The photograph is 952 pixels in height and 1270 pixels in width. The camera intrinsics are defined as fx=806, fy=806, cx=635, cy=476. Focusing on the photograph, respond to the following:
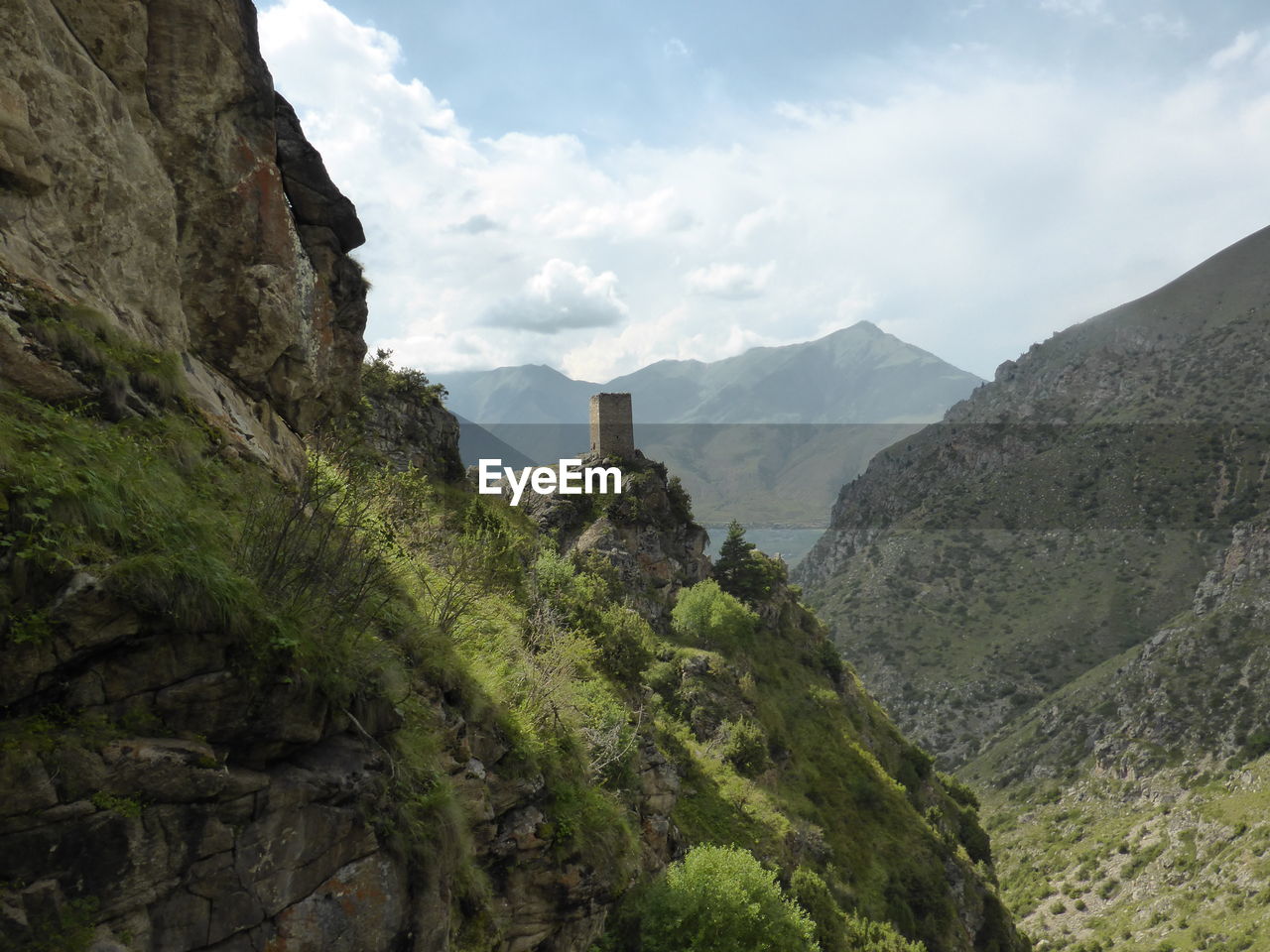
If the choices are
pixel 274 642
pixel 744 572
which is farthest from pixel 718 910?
pixel 744 572

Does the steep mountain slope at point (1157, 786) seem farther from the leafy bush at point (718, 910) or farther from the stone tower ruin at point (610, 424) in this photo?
the leafy bush at point (718, 910)

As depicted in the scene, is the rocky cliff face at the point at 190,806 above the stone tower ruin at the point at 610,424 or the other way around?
the other way around

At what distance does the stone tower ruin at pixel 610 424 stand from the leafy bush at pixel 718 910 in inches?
1521

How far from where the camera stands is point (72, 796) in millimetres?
5855

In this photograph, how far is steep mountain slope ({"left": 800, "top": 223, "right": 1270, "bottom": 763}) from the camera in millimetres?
104125

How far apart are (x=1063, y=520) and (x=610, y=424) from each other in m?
90.6

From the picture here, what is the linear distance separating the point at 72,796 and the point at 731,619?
44.8m

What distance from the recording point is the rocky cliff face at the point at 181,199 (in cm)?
948

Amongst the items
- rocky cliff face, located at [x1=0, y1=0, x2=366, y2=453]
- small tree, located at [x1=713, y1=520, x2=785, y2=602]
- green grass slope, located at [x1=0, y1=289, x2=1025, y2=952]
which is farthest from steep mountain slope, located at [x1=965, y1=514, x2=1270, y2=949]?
rocky cliff face, located at [x1=0, y1=0, x2=366, y2=453]

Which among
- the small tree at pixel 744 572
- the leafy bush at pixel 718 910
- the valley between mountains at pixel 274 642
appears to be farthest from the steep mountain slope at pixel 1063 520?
the leafy bush at pixel 718 910

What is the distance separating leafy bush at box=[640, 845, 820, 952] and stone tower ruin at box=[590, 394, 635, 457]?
1521 inches

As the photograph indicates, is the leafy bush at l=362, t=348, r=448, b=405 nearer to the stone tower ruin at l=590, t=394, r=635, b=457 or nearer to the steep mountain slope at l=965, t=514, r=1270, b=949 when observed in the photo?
the stone tower ruin at l=590, t=394, r=635, b=457

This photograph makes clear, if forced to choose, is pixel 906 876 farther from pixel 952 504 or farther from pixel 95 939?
pixel 952 504

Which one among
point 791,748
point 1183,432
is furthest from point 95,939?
point 1183,432
